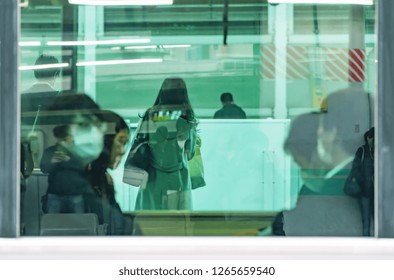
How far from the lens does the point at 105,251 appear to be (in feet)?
7.66

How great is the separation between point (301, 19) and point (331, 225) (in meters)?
0.60

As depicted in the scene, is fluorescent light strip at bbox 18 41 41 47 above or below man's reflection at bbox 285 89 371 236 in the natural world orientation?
above

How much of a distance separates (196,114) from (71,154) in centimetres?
39

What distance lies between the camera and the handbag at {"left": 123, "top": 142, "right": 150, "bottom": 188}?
8.39 ft

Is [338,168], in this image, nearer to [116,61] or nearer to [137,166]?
[137,166]

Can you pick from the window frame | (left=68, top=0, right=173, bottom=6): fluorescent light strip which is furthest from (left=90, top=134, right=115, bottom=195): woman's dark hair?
(left=68, top=0, right=173, bottom=6): fluorescent light strip

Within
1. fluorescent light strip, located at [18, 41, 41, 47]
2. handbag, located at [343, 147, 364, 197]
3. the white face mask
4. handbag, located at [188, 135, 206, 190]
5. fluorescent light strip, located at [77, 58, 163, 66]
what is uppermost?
fluorescent light strip, located at [18, 41, 41, 47]

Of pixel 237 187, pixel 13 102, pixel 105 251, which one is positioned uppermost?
pixel 13 102

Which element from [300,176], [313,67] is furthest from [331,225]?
[313,67]

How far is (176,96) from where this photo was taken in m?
2.55

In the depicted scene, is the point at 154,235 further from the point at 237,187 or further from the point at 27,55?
the point at 27,55

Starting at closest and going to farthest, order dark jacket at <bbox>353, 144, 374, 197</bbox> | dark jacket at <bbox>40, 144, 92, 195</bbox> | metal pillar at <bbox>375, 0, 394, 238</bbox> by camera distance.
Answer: metal pillar at <bbox>375, 0, 394, 238</bbox>, dark jacket at <bbox>353, 144, 374, 197</bbox>, dark jacket at <bbox>40, 144, 92, 195</bbox>

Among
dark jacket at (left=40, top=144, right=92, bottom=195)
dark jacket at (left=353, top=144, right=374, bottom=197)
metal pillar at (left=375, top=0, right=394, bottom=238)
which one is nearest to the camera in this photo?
metal pillar at (left=375, top=0, right=394, bottom=238)

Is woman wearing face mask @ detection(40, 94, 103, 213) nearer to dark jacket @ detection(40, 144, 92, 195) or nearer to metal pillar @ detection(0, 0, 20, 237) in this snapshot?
dark jacket @ detection(40, 144, 92, 195)
